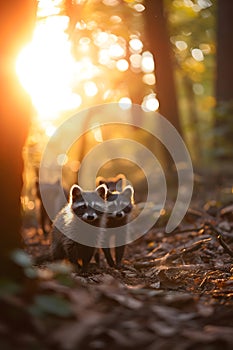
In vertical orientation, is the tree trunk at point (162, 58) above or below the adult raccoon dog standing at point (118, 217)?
above

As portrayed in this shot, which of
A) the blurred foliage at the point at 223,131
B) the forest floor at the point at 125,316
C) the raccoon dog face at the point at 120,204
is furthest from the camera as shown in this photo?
the blurred foliage at the point at 223,131

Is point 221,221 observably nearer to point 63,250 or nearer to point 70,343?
point 63,250

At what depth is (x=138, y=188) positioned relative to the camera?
16688mm

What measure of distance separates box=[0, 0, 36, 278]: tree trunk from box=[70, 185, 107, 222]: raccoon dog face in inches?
166

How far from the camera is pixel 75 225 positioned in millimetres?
9500

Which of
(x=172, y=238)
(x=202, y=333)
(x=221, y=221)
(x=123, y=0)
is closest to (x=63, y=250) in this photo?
(x=172, y=238)

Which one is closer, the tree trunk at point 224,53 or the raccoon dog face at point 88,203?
the raccoon dog face at point 88,203

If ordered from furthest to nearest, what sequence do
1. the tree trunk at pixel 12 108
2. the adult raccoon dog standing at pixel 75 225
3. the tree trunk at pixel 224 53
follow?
the tree trunk at pixel 224 53 < the adult raccoon dog standing at pixel 75 225 < the tree trunk at pixel 12 108

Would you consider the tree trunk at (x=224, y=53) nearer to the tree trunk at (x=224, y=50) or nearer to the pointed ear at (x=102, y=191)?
the tree trunk at (x=224, y=50)

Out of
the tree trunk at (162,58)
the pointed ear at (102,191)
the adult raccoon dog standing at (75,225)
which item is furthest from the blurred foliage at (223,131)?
the adult raccoon dog standing at (75,225)

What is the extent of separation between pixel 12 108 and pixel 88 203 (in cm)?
463

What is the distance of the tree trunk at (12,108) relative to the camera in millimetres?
5046

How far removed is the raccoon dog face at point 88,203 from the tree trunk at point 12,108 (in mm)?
4215

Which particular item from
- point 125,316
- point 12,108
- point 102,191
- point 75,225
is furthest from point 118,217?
point 125,316
